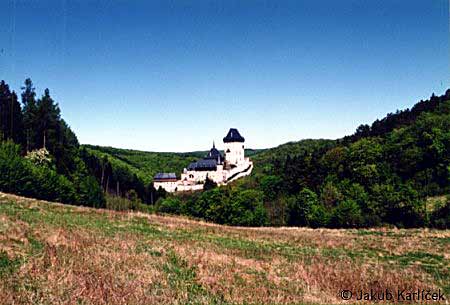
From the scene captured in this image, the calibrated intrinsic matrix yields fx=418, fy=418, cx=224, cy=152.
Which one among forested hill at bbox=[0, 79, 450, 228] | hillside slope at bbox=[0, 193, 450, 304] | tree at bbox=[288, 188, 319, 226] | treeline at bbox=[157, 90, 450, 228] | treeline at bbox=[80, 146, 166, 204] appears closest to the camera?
hillside slope at bbox=[0, 193, 450, 304]

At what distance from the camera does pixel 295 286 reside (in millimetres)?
11875

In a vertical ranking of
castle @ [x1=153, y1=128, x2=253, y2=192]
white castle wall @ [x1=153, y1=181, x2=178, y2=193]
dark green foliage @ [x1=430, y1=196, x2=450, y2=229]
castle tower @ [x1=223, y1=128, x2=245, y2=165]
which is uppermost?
castle tower @ [x1=223, y1=128, x2=245, y2=165]

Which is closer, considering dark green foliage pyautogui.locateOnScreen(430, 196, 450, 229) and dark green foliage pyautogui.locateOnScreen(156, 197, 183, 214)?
dark green foliage pyautogui.locateOnScreen(430, 196, 450, 229)

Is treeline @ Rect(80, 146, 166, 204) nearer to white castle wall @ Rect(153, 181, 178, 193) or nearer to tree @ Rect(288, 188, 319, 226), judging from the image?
white castle wall @ Rect(153, 181, 178, 193)

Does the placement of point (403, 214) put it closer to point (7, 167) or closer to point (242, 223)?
point (242, 223)

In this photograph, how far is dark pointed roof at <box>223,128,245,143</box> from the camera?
17888 cm

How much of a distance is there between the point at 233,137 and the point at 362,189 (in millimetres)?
105096

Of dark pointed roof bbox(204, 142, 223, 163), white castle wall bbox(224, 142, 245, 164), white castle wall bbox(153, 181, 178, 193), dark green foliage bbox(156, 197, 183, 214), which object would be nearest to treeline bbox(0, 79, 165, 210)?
dark green foliage bbox(156, 197, 183, 214)

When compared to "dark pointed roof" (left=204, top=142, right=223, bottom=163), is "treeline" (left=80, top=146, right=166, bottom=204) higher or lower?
lower

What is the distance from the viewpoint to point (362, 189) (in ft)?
252

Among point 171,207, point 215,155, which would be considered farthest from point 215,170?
point 171,207

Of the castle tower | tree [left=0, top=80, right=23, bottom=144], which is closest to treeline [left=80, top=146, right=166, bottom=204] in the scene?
tree [left=0, top=80, right=23, bottom=144]

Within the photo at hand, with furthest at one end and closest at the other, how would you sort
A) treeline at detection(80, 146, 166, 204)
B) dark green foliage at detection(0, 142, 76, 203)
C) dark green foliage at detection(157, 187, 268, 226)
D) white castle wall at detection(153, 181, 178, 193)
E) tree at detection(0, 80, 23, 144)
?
white castle wall at detection(153, 181, 178, 193) < treeline at detection(80, 146, 166, 204) < dark green foliage at detection(157, 187, 268, 226) < tree at detection(0, 80, 23, 144) < dark green foliage at detection(0, 142, 76, 203)

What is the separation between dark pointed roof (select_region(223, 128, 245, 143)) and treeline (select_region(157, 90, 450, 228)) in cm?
7284
